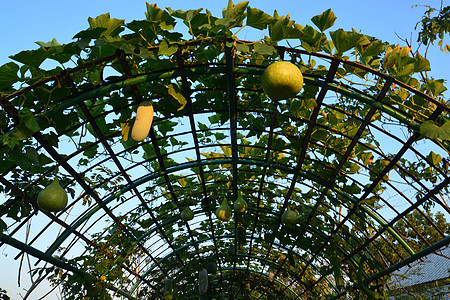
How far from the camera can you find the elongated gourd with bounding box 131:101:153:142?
260 centimetres

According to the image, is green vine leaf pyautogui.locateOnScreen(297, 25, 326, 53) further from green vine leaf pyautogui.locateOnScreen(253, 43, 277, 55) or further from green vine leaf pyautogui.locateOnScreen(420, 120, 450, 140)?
green vine leaf pyautogui.locateOnScreen(420, 120, 450, 140)

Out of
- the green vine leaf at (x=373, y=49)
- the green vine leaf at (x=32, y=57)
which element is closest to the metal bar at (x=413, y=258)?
the green vine leaf at (x=373, y=49)

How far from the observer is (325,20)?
2465 mm

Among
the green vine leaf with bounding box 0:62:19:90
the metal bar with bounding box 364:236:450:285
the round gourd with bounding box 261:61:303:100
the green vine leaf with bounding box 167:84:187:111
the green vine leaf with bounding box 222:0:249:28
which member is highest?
the green vine leaf with bounding box 0:62:19:90

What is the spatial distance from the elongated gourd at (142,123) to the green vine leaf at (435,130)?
2022 millimetres

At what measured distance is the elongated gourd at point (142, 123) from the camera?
2.60 metres

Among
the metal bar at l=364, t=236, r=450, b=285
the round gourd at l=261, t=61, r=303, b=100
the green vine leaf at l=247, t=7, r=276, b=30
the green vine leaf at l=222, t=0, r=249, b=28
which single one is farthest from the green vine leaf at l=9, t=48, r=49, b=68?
the metal bar at l=364, t=236, r=450, b=285

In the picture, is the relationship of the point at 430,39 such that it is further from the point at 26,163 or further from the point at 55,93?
the point at 26,163

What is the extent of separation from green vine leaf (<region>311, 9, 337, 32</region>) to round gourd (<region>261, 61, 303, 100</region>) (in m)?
0.43

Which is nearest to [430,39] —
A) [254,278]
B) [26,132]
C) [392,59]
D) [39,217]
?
[392,59]

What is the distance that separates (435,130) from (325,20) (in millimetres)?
1179

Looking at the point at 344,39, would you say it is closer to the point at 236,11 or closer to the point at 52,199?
→ the point at 236,11

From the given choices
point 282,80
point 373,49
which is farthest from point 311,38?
point 282,80

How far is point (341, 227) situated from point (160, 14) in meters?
4.44
